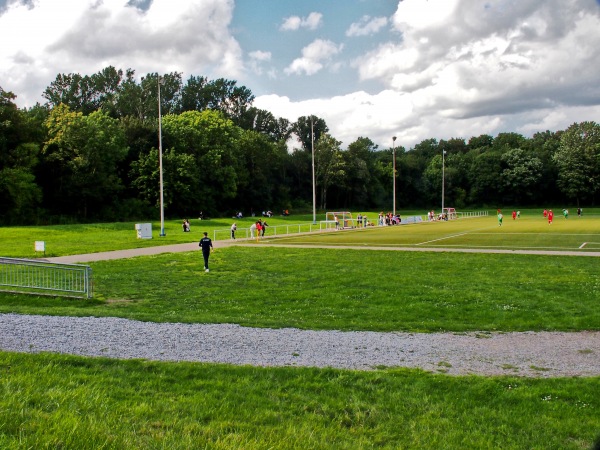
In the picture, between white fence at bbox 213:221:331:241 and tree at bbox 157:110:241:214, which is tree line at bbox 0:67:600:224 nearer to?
tree at bbox 157:110:241:214

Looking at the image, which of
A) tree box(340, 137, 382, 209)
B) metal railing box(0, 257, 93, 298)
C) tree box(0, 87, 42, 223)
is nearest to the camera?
metal railing box(0, 257, 93, 298)

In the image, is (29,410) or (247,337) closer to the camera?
(29,410)

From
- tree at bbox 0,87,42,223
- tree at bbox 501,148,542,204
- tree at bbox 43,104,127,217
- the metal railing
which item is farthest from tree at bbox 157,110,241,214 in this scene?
tree at bbox 501,148,542,204

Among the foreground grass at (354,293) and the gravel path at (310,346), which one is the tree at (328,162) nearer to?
the foreground grass at (354,293)

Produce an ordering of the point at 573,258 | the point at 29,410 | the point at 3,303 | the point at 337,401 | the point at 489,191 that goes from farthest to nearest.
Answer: the point at 489,191
the point at 573,258
the point at 3,303
the point at 337,401
the point at 29,410

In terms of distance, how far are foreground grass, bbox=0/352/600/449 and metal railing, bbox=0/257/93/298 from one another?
300 inches

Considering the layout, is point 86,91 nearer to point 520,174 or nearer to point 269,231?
point 269,231

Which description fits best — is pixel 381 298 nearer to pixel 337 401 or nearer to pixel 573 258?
pixel 337 401

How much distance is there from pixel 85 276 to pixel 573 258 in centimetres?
1932

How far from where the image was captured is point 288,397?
584cm

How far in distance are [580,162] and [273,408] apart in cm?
11789

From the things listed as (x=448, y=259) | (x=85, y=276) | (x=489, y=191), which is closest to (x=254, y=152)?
(x=489, y=191)

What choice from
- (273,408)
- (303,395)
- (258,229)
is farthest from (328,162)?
(273,408)

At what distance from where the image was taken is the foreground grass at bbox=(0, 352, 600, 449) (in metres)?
4.47
